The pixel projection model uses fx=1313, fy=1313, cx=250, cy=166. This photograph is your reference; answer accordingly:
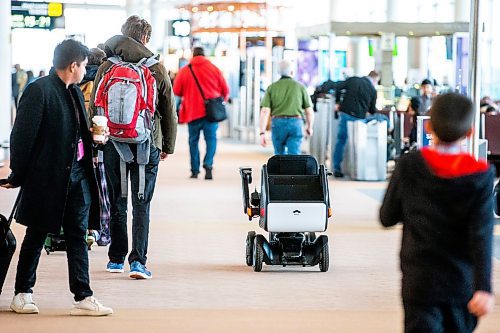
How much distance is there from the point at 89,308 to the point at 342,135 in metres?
11.9

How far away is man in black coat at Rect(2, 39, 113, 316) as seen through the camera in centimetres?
738

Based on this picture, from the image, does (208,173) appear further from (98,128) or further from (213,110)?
(98,128)

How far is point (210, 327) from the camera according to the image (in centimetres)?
752

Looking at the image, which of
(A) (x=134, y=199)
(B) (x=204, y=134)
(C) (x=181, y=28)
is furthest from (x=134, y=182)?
(C) (x=181, y=28)

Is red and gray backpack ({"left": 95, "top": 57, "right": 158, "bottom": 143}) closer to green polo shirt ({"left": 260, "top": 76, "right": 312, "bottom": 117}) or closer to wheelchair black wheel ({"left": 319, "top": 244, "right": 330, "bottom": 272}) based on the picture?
wheelchair black wheel ({"left": 319, "top": 244, "right": 330, "bottom": 272})

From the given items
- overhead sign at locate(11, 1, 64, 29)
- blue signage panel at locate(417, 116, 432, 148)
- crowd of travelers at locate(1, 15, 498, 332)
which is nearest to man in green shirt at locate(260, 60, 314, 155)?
blue signage panel at locate(417, 116, 432, 148)

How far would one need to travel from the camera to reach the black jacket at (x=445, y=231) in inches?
186

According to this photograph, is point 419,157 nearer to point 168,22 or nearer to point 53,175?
point 53,175

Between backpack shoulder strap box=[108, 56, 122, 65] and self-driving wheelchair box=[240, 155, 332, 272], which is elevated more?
backpack shoulder strap box=[108, 56, 122, 65]

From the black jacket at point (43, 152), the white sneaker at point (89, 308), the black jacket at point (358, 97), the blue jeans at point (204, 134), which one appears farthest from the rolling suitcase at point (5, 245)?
the black jacket at point (358, 97)

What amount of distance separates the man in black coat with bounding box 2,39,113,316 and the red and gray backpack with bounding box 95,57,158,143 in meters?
1.22

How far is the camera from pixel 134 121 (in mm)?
8828

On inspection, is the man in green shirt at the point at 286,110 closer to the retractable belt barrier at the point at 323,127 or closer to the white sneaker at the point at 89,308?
the retractable belt barrier at the point at 323,127

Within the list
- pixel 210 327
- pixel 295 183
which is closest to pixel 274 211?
pixel 295 183
